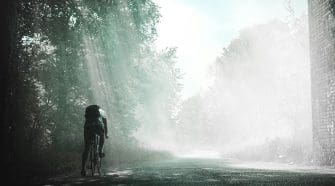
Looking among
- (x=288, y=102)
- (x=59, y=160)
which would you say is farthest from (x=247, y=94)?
(x=59, y=160)

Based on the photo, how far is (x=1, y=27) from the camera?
12.2 metres

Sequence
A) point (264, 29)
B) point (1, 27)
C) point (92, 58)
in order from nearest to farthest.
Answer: point (1, 27) < point (92, 58) < point (264, 29)

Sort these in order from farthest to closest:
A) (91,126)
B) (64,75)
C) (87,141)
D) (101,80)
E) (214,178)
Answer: (101,80) → (64,75) → (87,141) → (91,126) → (214,178)

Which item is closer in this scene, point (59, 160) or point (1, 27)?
point (1, 27)

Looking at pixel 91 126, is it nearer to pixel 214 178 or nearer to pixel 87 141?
pixel 87 141

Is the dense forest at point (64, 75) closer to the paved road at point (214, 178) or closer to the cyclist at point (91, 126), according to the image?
the cyclist at point (91, 126)

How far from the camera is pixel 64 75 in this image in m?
22.1

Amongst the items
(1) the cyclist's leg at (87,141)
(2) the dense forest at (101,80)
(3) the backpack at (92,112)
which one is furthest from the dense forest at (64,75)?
(3) the backpack at (92,112)

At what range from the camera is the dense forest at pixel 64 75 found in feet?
43.6

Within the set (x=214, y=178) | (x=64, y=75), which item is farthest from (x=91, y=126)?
(x=64, y=75)

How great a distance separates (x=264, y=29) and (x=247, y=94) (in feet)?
27.5

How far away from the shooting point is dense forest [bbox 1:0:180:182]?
→ 1328cm

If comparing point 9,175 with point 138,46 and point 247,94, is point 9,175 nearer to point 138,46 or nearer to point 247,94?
point 138,46

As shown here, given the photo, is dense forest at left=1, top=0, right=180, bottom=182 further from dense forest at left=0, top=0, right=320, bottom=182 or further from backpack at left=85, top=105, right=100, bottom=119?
backpack at left=85, top=105, right=100, bottom=119
